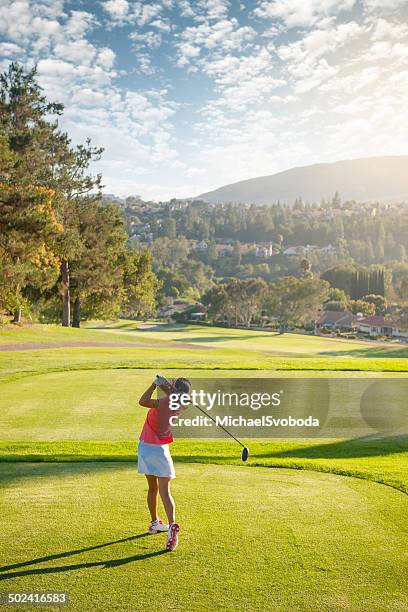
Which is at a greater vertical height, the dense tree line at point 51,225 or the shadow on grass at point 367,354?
the dense tree line at point 51,225

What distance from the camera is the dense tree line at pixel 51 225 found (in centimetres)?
3316

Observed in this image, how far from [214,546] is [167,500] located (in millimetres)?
647

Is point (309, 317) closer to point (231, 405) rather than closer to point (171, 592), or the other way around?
point (231, 405)

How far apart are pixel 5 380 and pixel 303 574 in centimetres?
1256

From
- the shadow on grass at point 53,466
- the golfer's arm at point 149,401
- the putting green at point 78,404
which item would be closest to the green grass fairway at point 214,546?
the shadow on grass at point 53,466

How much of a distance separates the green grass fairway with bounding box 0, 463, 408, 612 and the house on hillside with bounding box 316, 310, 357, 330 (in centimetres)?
8611

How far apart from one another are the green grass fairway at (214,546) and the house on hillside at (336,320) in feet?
283

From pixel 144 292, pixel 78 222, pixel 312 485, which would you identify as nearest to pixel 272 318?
pixel 144 292

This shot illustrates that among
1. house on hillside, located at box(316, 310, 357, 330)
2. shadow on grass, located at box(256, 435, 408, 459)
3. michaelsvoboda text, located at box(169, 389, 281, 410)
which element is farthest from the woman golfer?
house on hillside, located at box(316, 310, 357, 330)

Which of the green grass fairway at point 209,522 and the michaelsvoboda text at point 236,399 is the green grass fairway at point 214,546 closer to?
the green grass fairway at point 209,522

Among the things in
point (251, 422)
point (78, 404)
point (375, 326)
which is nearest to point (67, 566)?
point (251, 422)

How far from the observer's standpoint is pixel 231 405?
12906 millimetres

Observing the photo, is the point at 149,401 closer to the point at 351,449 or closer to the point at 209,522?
the point at 209,522

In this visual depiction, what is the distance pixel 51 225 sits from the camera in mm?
34062
